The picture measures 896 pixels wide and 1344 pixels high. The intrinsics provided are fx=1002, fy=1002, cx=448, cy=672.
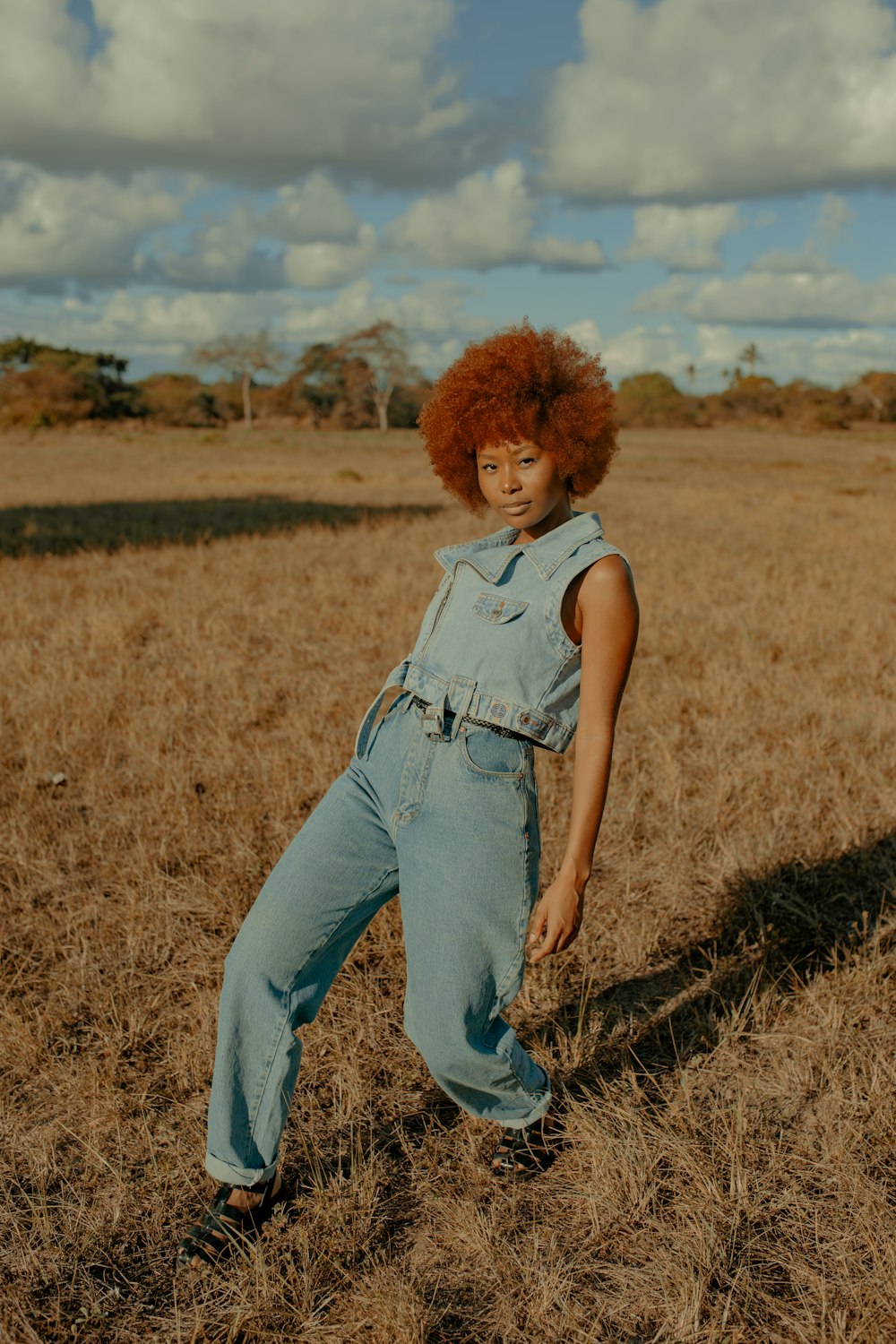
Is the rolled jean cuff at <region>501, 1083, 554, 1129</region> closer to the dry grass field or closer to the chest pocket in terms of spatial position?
the dry grass field

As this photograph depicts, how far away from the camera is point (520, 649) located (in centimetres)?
199

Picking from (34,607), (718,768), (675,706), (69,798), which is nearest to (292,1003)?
(69,798)

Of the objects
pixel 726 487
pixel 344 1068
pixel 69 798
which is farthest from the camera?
pixel 726 487

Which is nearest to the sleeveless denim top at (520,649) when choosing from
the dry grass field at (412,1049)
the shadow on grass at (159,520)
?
the dry grass field at (412,1049)

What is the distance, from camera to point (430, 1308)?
1976 mm

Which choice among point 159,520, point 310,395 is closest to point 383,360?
point 310,395

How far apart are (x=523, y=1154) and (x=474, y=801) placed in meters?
0.99

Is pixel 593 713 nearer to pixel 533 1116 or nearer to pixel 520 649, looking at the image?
pixel 520 649

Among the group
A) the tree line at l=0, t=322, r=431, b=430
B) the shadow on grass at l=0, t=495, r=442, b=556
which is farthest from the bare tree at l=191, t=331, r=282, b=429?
the shadow on grass at l=0, t=495, r=442, b=556

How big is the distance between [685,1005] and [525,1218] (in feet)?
3.32

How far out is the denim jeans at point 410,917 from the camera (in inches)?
76.2

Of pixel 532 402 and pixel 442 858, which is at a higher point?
pixel 532 402

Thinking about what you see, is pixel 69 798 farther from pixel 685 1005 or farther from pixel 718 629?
pixel 718 629

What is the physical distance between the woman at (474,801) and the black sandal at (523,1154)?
0.15 m
